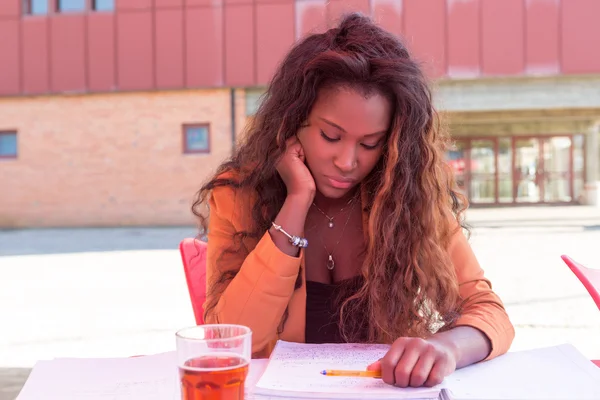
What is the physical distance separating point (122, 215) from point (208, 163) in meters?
2.83

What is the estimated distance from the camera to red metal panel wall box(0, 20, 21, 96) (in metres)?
17.2

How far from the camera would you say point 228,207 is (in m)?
1.91

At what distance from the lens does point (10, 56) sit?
56.4 ft

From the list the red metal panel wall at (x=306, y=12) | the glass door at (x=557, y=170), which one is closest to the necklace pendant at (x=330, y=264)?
the red metal panel wall at (x=306, y=12)

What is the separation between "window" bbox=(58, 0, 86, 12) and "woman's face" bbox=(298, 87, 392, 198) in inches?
673

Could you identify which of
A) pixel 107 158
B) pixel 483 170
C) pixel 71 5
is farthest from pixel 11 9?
pixel 483 170

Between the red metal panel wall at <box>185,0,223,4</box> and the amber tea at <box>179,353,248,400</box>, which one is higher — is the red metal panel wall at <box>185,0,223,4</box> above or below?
above

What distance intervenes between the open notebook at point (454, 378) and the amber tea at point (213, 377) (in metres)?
0.19

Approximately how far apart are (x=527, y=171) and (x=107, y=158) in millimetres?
14367

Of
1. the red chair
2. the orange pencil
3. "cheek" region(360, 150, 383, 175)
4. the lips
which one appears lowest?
the orange pencil

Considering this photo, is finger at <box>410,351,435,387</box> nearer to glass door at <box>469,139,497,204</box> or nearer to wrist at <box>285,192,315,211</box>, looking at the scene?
wrist at <box>285,192,315,211</box>

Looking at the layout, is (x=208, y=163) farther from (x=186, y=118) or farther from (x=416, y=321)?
(x=416, y=321)

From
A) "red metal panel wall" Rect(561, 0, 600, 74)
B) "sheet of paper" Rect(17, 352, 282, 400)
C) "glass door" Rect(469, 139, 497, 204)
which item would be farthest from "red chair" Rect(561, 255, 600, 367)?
"glass door" Rect(469, 139, 497, 204)

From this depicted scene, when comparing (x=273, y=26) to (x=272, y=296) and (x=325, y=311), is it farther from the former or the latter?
(x=272, y=296)
